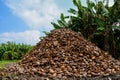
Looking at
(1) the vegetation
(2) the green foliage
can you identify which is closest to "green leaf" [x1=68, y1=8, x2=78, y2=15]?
(1) the vegetation

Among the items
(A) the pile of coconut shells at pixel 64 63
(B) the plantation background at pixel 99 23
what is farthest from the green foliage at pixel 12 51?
(A) the pile of coconut shells at pixel 64 63

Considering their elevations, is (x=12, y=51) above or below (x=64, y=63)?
above

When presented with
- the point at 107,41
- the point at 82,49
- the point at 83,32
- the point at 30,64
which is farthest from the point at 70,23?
the point at 30,64

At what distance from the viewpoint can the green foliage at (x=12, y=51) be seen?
2592cm

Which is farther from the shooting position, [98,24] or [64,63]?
[98,24]

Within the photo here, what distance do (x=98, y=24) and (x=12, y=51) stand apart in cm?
1070

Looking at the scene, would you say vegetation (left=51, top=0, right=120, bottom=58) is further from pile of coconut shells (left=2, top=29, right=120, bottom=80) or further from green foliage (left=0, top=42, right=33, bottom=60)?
green foliage (left=0, top=42, right=33, bottom=60)

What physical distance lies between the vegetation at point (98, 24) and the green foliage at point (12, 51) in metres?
8.49

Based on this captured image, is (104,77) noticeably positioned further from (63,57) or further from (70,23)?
(70,23)

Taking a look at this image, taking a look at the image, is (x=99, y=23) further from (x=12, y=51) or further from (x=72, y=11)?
(x=12, y=51)

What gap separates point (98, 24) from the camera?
55.4 feet

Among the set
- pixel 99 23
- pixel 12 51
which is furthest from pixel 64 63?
pixel 12 51

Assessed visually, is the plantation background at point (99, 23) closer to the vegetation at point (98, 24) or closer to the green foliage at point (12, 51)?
the vegetation at point (98, 24)

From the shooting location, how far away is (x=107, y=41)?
17625mm
